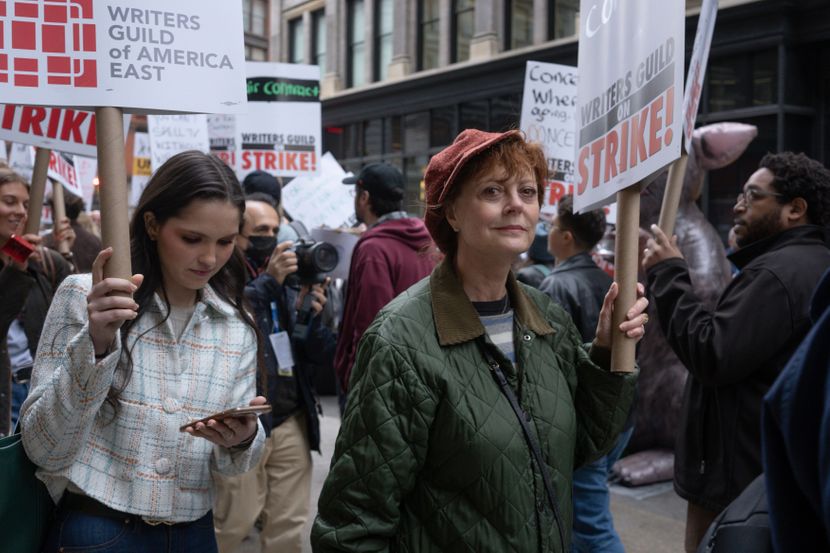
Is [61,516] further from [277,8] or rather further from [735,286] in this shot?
[277,8]

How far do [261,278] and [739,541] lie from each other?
290 cm

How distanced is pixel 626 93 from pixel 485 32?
1523 centimetres

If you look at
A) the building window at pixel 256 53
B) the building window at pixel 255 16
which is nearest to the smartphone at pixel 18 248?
the building window at pixel 256 53

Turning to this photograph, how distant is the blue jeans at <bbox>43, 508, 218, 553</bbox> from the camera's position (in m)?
2.09

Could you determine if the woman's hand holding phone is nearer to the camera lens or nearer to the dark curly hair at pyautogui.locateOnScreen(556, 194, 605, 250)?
the camera lens

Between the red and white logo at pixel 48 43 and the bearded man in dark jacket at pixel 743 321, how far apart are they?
7.02ft

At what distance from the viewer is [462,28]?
59.8ft

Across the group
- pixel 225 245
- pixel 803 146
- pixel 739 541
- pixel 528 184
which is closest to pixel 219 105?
pixel 225 245

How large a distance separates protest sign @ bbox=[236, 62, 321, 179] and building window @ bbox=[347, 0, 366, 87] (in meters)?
14.5

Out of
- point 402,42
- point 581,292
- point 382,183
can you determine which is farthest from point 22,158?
point 402,42

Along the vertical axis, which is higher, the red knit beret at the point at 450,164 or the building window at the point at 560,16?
the building window at the point at 560,16

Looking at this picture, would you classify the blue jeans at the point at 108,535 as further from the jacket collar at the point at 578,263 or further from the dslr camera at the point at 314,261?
the jacket collar at the point at 578,263

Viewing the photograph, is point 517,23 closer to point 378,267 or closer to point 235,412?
point 378,267

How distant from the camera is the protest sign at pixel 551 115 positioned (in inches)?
241
